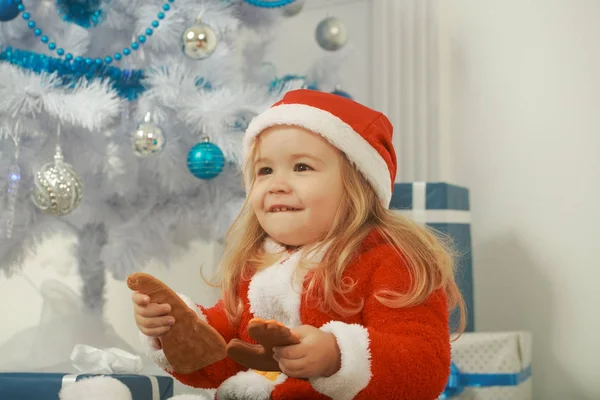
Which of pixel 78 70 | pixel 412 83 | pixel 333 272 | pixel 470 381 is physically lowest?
pixel 470 381

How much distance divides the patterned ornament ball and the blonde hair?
389 mm

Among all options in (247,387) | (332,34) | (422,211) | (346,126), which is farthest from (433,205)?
(247,387)

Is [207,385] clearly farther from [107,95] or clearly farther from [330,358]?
[107,95]

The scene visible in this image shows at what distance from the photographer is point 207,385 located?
95cm

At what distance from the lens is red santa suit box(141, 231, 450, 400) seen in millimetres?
731

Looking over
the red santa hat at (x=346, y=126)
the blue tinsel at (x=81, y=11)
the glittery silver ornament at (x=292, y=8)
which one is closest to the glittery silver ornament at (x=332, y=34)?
the glittery silver ornament at (x=292, y=8)

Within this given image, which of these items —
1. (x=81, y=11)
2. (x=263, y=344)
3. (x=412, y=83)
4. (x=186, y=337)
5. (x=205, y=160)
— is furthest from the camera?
(x=412, y=83)

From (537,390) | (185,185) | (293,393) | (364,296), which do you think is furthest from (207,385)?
(537,390)

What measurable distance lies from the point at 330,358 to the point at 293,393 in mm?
131

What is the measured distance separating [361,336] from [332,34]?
976 millimetres

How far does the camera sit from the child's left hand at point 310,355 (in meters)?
0.69

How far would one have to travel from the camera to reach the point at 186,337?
2.62ft

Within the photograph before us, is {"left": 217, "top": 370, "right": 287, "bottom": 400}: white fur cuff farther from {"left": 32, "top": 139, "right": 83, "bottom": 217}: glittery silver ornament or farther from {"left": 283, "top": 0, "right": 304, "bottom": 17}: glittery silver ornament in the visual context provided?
{"left": 283, "top": 0, "right": 304, "bottom": 17}: glittery silver ornament

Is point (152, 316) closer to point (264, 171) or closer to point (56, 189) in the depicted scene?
point (264, 171)
